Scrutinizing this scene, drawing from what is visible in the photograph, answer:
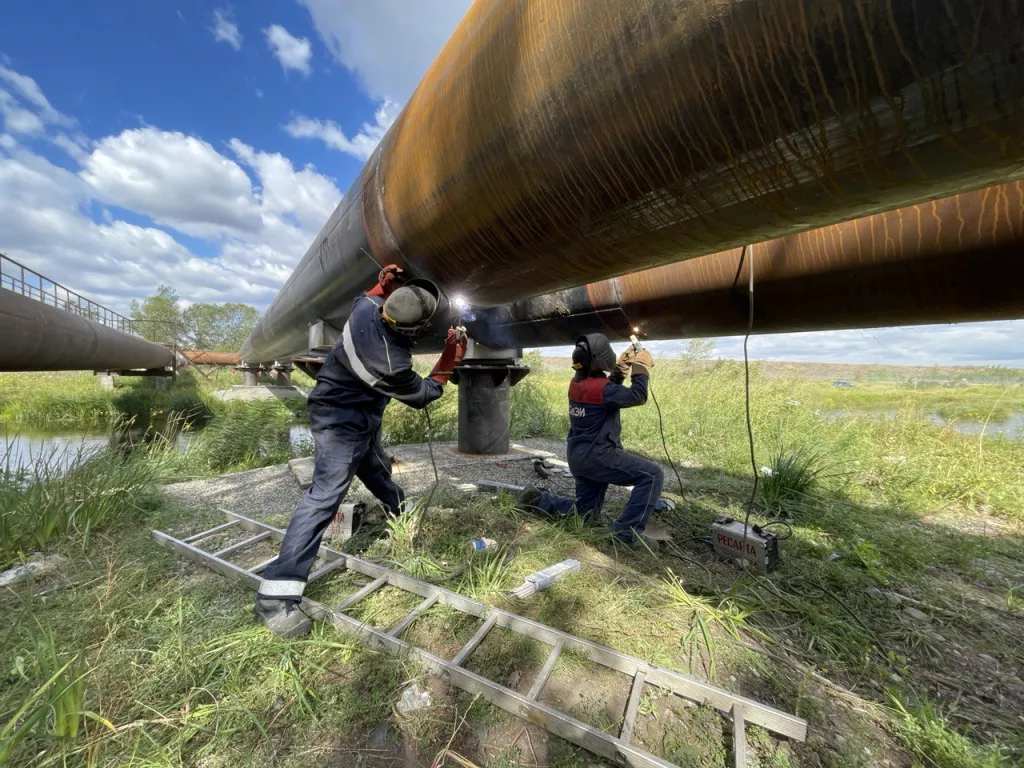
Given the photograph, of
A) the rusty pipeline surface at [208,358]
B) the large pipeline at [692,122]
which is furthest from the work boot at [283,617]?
the rusty pipeline surface at [208,358]

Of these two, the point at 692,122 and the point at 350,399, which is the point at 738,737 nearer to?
the point at 692,122

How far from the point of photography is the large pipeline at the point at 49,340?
441 cm

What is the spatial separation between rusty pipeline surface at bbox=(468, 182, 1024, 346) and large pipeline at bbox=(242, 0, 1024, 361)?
27.5 inches

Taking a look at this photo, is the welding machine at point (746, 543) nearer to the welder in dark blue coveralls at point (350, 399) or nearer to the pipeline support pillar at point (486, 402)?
the welder in dark blue coveralls at point (350, 399)

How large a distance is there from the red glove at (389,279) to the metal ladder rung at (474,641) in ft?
5.33

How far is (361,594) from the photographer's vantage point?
1974 mm

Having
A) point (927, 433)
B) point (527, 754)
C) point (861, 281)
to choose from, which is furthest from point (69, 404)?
point (927, 433)

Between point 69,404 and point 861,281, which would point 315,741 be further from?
point 69,404

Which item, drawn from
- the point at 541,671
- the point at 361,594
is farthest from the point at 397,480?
the point at 541,671

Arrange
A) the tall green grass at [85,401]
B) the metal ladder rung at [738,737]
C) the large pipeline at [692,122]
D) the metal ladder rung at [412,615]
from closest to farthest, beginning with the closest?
the large pipeline at [692,122]
the metal ladder rung at [738,737]
the metal ladder rung at [412,615]
the tall green grass at [85,401]

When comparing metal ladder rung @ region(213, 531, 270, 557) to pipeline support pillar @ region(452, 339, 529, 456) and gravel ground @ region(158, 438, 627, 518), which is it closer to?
gravel ground @ region(158, 438, 627, 518)

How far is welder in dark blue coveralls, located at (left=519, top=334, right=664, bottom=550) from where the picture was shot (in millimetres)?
2662

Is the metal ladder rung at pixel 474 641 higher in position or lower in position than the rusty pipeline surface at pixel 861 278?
lower

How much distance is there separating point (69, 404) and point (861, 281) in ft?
61.5
